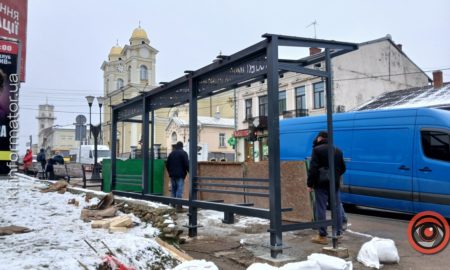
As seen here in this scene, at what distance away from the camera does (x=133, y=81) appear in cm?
6819

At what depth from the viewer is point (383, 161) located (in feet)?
34.2

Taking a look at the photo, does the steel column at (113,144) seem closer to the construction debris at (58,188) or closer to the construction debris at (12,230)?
the construction debris at (58,188)

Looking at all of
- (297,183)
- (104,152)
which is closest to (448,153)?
(297,183)

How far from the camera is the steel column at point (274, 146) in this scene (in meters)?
5.81

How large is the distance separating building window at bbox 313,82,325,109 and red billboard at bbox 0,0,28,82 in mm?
22255

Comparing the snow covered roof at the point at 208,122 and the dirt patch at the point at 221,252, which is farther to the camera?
the snow covered roof at the point at 208,122

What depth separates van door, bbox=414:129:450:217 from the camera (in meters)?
9.07

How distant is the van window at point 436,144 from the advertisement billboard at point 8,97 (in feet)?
41.1

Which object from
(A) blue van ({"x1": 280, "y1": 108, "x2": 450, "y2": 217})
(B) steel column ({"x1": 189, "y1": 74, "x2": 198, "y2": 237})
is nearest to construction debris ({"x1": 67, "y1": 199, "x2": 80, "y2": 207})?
Result: (B) steel column ({"x1": 189, "y1": 74, "x2": 198, "y2": 237})

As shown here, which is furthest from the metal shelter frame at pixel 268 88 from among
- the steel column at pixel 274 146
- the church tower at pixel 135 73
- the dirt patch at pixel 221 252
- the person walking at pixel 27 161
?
the church tower at pixel 135 73

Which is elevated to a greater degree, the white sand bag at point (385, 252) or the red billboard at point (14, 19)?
the red billboard at point (14, 19)

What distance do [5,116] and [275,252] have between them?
12241mm

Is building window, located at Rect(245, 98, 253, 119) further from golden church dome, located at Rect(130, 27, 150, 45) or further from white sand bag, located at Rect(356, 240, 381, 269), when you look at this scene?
golden church dome, located at Rect(130, 27, 150, 45)

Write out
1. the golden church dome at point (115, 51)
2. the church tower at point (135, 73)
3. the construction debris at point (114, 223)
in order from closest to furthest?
1. the construction debris at point (114, 223)
2. the church tower at point (135, 73)
3. the golden church dome at point (115, 51)
